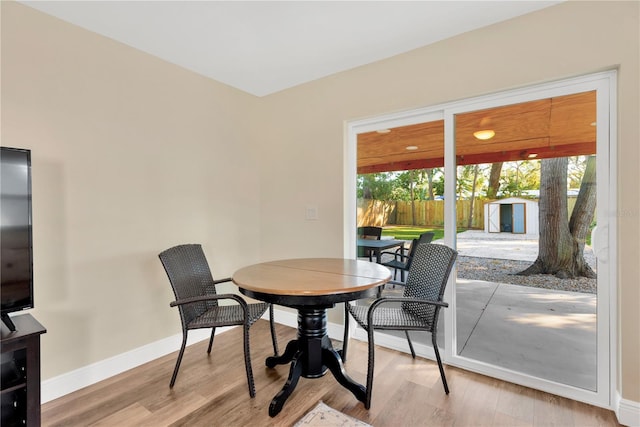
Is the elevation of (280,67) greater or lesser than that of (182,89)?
greater

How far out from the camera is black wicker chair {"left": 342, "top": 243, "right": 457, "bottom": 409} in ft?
6.41

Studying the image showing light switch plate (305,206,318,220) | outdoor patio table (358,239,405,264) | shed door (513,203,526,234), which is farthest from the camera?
light switch plate (305,206,318,220)

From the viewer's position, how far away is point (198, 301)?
2021 mm

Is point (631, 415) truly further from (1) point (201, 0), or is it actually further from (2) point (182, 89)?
(2) point (182, 89)

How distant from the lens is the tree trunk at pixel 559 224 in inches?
78.9

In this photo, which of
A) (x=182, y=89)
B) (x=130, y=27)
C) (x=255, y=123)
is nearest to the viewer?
(x=130, y=27)

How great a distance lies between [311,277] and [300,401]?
0.78 m

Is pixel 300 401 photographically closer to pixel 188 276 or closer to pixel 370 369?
pixel 370 369

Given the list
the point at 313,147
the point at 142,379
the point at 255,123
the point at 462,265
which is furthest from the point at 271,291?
the point at 255,123

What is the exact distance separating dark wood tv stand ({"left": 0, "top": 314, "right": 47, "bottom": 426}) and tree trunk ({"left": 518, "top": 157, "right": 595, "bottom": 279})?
10.0 ft

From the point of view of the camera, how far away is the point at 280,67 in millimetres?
2834

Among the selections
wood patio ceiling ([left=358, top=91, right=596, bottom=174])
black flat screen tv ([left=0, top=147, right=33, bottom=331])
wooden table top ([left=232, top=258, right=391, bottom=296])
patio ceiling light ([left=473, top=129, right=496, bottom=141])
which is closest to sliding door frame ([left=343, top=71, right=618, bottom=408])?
wood patio ceiling ([left=358, top=91, right=596, bottom=174])

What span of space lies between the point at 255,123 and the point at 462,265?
2576 millimetres

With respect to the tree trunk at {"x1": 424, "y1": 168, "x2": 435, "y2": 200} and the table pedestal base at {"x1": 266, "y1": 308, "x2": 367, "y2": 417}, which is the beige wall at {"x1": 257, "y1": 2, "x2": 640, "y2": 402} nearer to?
the tree trunk at {"x1": 424, "y1": 168, "x2": 435, "y2": 200}
